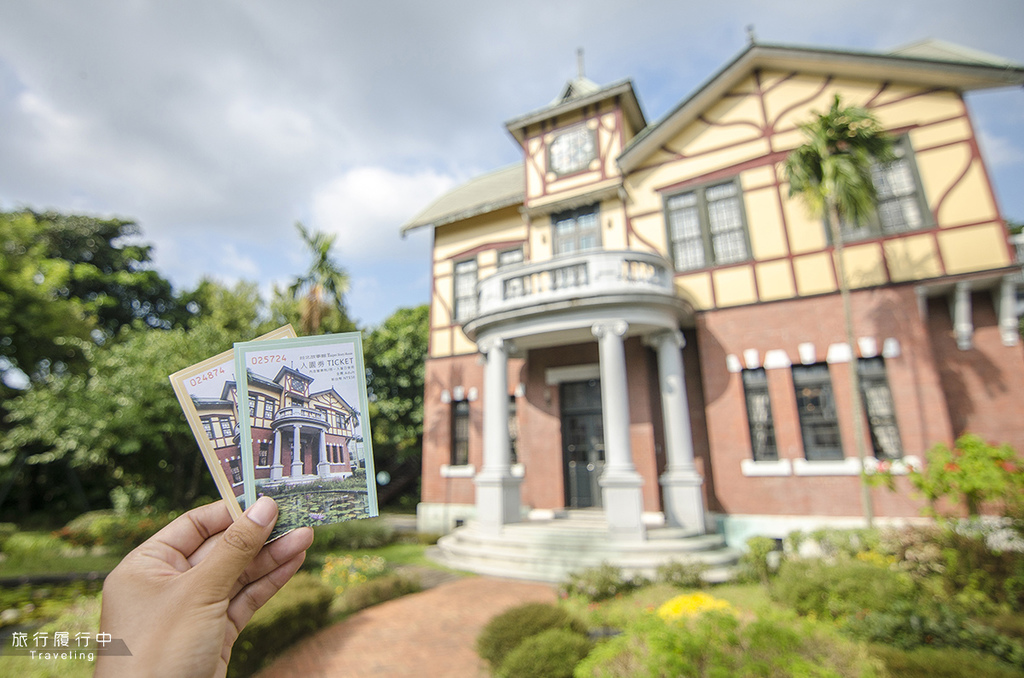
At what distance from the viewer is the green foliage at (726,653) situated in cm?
387

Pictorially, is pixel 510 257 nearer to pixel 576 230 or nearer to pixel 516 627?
pixel 576 230

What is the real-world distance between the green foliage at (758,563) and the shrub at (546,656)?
5.22 metres

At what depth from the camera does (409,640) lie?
22.1 ft

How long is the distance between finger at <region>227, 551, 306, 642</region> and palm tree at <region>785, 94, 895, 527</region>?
10.7 m

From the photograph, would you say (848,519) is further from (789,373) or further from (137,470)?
(137,470)

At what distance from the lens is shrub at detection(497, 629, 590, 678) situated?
4934mm

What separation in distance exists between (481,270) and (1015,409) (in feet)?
44.7

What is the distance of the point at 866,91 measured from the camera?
12.1m

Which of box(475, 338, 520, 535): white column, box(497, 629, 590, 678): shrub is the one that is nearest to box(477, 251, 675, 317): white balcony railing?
box(475, 338, 520, 535): white column

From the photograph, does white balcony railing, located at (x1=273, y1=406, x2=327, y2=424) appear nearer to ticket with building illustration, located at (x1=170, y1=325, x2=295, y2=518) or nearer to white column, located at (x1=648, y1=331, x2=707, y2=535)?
ticket with building illustration, located at (x1=170, y1=325, x2=295, y2=518)

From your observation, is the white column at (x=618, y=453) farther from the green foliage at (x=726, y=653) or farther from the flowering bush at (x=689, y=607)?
the green foliage at (x=726, y=653)

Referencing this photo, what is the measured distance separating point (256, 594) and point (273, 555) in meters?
0.17

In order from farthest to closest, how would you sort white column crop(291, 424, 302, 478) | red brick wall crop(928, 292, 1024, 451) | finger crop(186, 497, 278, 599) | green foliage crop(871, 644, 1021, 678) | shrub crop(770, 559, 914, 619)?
red brick wall crop(928, 292, 1024, 451), shrub crop(770, 559, 914, 619), green foliage crop(871, 644, 1021, 678), white column crop(291, 424, 302, 478), finger crop(186, 497, 278, 599)

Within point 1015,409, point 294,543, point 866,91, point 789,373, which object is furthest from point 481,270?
point 294,543
